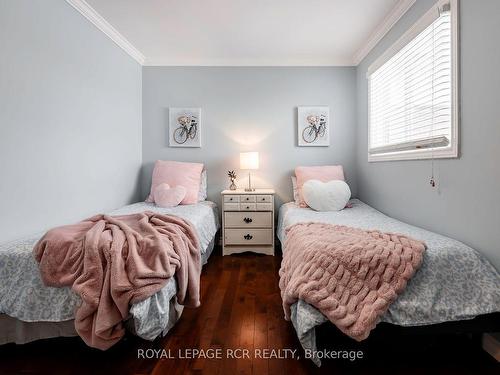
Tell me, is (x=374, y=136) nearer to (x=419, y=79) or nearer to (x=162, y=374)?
(x=419, y=79)

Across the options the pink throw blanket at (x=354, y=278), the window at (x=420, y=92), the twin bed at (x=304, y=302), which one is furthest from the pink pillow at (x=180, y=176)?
the window at (x=420, y=92)

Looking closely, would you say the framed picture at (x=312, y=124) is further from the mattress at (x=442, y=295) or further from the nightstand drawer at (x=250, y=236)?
the mattress at (x=442, y=295)

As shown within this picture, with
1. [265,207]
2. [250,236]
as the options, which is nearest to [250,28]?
[265,207]

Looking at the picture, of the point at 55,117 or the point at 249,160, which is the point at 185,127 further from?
the point at 55,117

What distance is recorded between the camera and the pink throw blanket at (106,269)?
132 cm

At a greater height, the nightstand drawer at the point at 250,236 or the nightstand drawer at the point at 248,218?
the nightstand drawer at the point at 248,218

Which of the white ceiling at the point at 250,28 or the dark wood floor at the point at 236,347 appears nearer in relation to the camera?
the dark wood floor at the point at 236,347

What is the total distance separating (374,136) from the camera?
305cm

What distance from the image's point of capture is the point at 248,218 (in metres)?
3.20

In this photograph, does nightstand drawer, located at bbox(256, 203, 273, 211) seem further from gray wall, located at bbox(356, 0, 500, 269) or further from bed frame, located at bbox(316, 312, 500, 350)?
bed frame, located at bbox(316, 312, 500, 350)

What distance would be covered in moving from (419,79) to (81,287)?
8.60ft

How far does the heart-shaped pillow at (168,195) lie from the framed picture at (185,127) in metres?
0.71

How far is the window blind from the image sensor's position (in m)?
1.86

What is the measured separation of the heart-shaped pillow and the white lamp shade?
75 cm
